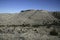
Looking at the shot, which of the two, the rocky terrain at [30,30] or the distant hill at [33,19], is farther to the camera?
the distant hill at [33,19]

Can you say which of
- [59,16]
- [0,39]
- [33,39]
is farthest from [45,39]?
[59,16]

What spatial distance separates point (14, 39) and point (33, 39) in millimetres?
2937

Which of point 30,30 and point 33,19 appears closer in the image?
point 30,30

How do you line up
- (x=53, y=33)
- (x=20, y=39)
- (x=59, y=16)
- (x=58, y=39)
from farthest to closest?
(x=59, y=16)
(x=53, y=33)
(x=58, y=39)
(x=20, y=39)

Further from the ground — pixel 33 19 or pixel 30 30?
pixel 30 30

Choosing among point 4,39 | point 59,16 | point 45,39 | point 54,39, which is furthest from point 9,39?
point 59,16

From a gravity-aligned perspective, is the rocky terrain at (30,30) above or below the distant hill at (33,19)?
above

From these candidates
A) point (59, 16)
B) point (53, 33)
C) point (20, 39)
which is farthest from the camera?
point (59, 16)

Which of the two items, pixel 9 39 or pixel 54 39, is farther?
pixel 54 39

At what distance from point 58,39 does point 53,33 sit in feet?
16.2

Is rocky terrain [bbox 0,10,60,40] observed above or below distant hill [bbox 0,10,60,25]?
above

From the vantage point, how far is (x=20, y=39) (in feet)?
60.4

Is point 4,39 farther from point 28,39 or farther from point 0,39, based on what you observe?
point 28,39

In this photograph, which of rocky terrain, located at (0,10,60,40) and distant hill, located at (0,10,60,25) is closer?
rocky terrain, located at (0,10,60,40)
